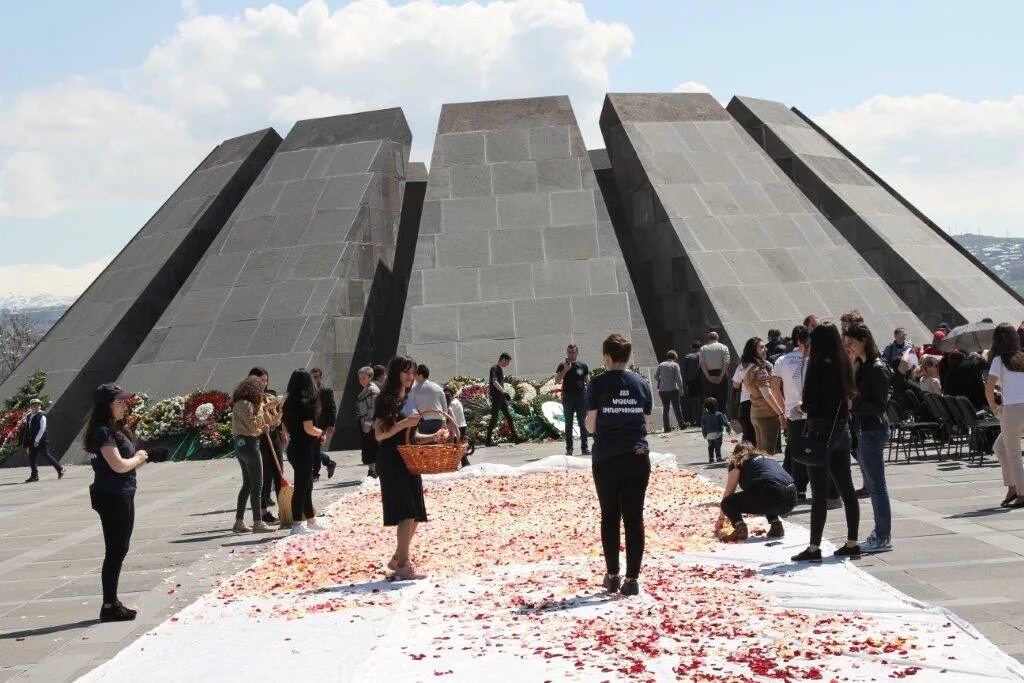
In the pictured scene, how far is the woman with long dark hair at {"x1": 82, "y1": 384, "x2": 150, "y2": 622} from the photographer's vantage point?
8.00m

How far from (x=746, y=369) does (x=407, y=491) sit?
407 cm

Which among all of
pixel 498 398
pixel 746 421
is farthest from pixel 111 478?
pixel 498 398

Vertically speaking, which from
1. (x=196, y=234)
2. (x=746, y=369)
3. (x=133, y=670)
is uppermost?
(x=196, y=234)

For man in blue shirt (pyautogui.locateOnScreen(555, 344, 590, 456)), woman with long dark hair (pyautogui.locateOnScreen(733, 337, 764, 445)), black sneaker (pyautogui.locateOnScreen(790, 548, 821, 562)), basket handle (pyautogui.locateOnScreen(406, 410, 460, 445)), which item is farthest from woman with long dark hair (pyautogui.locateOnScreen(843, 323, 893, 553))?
man in blue shirt (pyautogui.locateOnScreen(555, 344, 590, 456))

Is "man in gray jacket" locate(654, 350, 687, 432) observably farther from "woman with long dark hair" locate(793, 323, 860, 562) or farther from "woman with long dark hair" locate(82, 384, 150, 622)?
"woman with long dark hair" locate(82, 384, 150, 622)

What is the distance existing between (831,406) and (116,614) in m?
5.34

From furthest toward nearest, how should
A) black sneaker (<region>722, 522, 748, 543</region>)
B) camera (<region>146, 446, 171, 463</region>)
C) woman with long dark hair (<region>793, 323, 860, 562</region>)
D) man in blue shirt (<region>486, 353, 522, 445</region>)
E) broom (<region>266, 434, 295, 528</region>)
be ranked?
camera (<region>146, 446, 171, 463</region>) < man in blue shirt (<region>486, 353, 522, 445</region>) < broom (<region>266, 434, 295, 528</region>) < black sneaker (<region>722, 522, 748, 543</region>) < woman with long dark hair (<region>793, 323, 860, 562</region>)

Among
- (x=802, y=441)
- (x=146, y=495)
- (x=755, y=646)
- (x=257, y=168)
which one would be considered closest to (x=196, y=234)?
(x=257, y=168)

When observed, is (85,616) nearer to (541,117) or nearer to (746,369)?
(746,369)

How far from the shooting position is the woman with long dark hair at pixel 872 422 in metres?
8.56

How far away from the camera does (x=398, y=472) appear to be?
891 cm

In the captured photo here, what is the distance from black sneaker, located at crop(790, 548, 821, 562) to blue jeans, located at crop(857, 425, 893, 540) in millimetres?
646

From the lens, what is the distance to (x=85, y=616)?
8.15 m

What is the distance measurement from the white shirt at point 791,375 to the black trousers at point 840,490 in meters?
1.46
